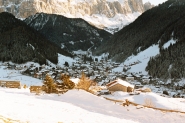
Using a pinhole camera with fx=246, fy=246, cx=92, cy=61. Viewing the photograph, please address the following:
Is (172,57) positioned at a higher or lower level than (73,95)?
higher

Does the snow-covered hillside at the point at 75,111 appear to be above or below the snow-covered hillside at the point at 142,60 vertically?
below

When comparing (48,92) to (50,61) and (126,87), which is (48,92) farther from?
(50,61)

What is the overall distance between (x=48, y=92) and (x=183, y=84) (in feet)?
318

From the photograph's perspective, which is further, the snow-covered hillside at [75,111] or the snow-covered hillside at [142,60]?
the snow-covered hillside at [142,60]

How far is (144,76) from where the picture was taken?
14638 cm

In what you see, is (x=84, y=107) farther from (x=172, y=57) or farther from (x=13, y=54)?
(x=13, y=54)

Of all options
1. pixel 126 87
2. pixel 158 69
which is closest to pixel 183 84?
pixel 158 69

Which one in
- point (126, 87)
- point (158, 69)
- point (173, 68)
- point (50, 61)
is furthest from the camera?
point (50, 61)

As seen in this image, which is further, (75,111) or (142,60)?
(142,60)

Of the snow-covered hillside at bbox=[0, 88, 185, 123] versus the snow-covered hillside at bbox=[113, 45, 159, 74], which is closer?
the snow-covered hillside at bbox=[0, 88, 185, 123]

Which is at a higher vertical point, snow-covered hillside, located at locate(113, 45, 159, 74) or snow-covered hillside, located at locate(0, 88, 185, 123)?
snow-covered hillside, located at locate(113, 45, 159, 74)

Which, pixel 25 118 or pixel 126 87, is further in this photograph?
pixel 126 87

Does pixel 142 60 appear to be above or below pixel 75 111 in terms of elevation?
above

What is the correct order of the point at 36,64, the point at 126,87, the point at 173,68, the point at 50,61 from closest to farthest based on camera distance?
the point at 126,87 → the point at 173,68 → the point at 36,64 → the point at 50,61
